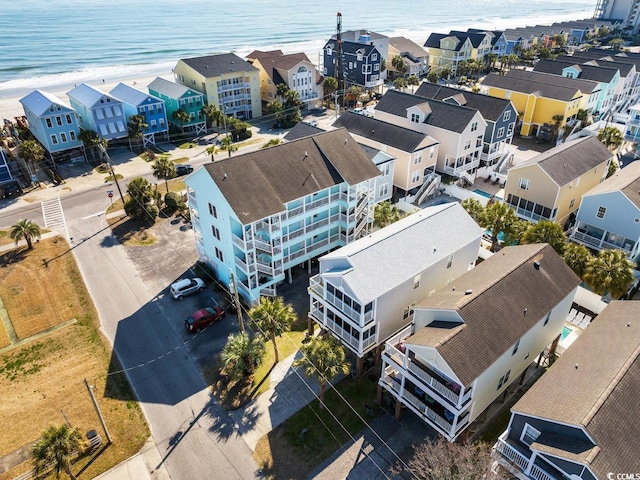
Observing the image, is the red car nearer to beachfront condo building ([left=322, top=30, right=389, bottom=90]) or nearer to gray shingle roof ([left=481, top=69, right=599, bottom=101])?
gray shingle roof ([left=481, top=69, right=599, bottom=101])

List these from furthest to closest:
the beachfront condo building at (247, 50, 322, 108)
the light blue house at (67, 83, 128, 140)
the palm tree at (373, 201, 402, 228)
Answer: the beachfront condo building at (247, 50, 322, 108) < the light blue house at (67, 83, 128, 140) < the palm tree at (373, 201, 402, 228)

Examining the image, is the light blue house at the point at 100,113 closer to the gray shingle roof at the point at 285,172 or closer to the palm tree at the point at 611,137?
the gray shingle roof at the point at 285,172

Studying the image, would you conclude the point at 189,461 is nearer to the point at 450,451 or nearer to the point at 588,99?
the point at 450,451

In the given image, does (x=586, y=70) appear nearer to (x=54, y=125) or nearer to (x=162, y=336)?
(x=162, y=336)

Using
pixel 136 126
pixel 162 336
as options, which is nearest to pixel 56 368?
pixel 162 336

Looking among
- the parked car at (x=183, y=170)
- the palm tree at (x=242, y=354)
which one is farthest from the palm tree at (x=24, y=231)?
the palm tree at (x=242, y=354)

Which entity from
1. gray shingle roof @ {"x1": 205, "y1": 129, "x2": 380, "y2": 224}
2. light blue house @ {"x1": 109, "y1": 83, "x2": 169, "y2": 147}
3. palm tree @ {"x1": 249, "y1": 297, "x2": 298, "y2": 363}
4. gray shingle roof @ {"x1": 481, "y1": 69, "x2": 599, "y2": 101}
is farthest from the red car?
gray shingle roof @ {"x1": 481, "y1": 69, "x2": 599, "y2": 101}
